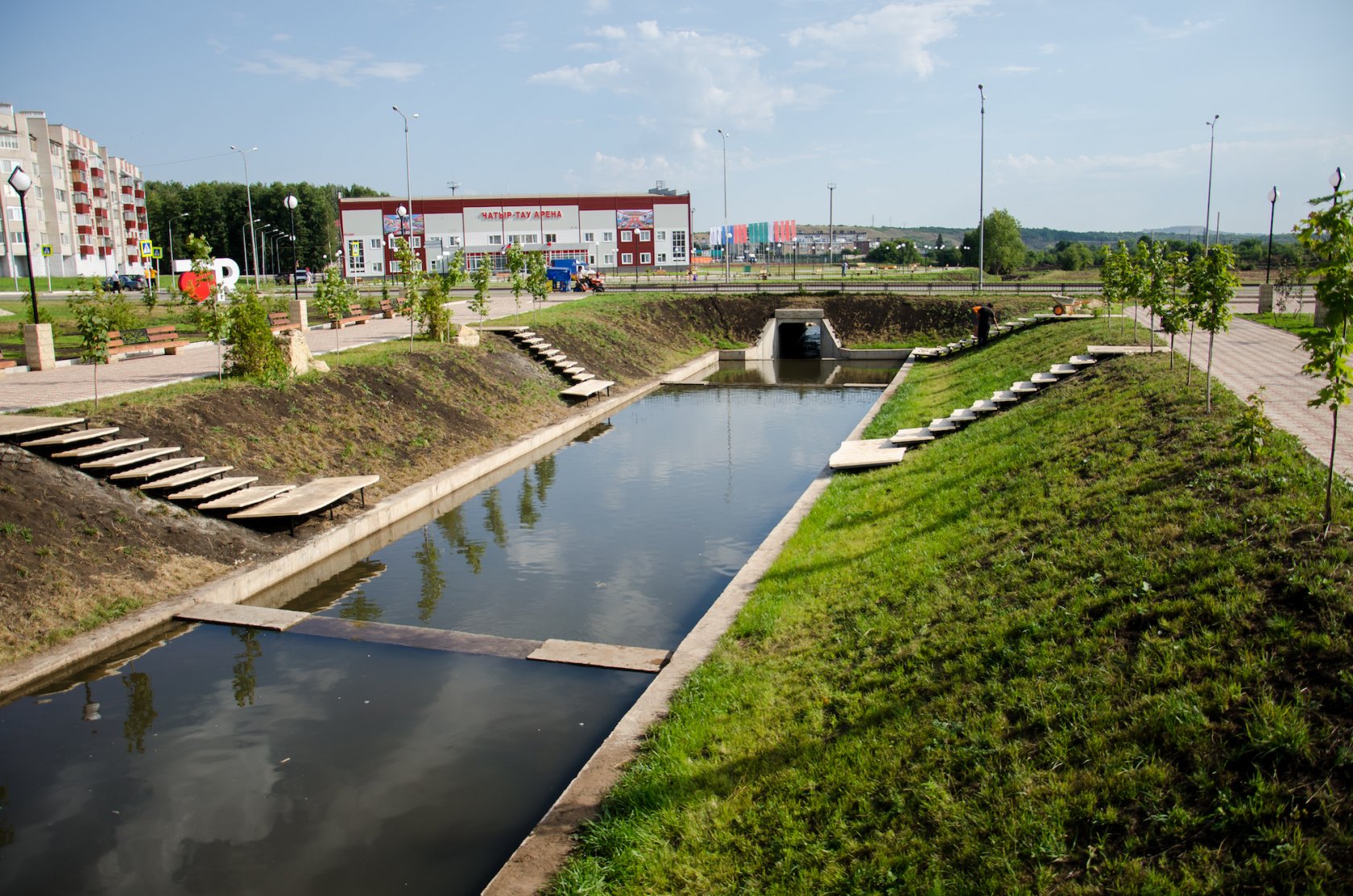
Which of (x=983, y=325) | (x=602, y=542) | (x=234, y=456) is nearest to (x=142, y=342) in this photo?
(x=234, y=456)

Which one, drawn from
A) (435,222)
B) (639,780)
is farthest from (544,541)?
(435,222)

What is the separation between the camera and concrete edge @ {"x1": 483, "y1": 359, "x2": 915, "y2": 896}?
246 inches

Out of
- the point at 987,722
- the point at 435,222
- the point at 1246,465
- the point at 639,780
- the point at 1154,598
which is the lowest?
the point at 639,780

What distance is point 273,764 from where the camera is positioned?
8.41m

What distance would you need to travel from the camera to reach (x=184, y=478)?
1402 centimetres

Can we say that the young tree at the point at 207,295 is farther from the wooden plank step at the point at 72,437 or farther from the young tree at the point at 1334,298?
the young tree at the point at 1334,298

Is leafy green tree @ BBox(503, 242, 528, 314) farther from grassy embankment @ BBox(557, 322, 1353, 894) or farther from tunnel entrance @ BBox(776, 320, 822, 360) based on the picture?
grassy embankment @ BBox(557, 322, 1353, 894)

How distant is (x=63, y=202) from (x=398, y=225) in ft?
97.9

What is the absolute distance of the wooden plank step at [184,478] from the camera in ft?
44.5

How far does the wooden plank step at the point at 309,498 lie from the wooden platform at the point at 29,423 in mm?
2873

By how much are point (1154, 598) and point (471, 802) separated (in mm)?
5699

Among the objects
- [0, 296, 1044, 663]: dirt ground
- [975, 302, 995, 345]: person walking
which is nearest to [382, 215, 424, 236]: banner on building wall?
[0, 296, 1044, 663]: dirt ground

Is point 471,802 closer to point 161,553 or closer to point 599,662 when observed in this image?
point 599,662

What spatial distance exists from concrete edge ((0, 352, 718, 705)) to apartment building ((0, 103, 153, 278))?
62.0 meters
